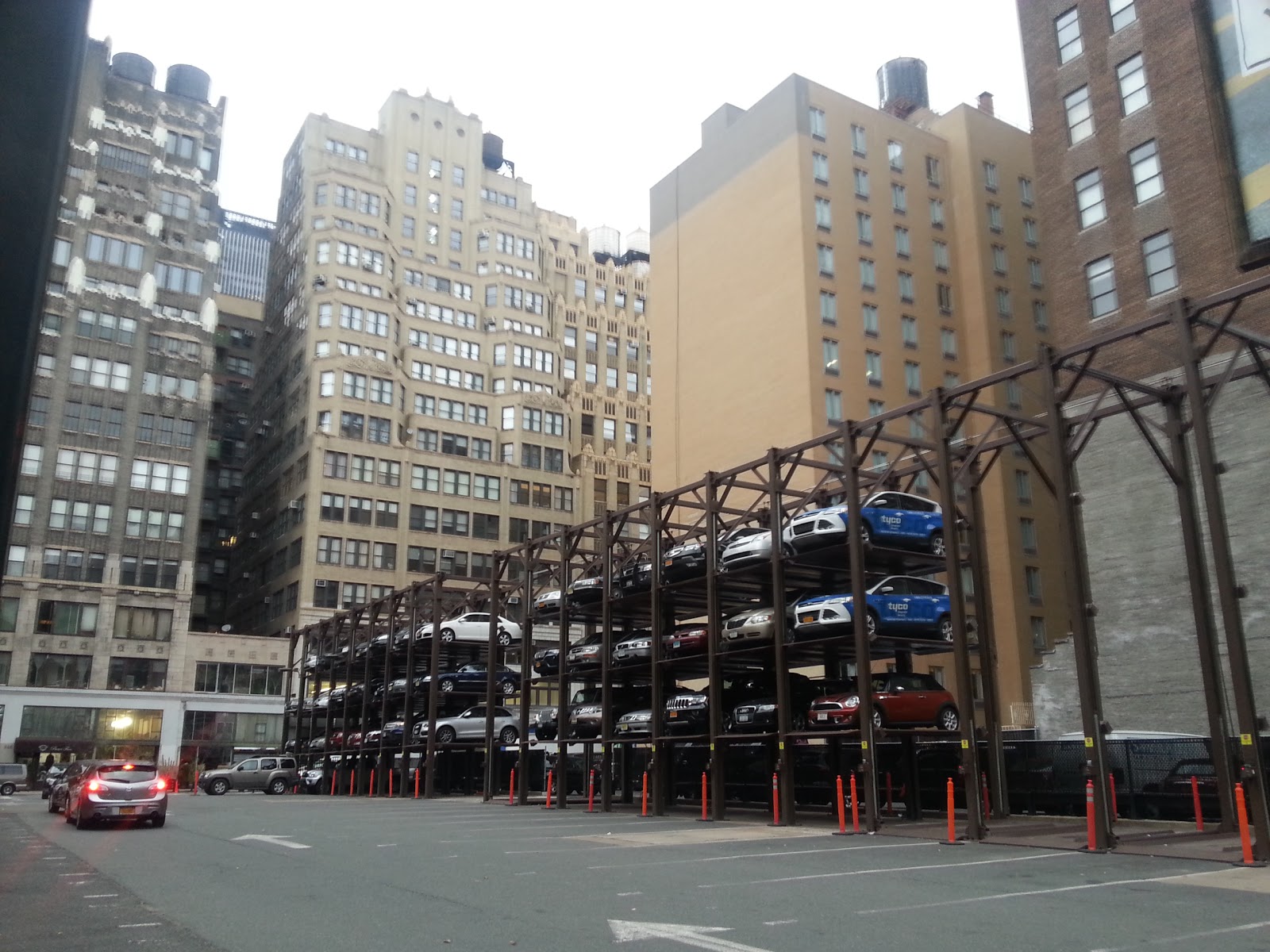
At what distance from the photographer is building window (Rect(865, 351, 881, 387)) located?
59750 mm

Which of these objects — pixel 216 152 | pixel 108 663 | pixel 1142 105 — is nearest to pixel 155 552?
pixel 108 663

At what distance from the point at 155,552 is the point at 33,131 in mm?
79403

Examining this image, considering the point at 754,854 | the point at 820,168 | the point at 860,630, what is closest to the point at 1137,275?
the point at 860,630

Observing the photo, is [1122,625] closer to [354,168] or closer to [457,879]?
[457,879]

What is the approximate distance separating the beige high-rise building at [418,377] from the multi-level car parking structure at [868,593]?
4457 centimetres

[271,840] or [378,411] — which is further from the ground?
[378,411]

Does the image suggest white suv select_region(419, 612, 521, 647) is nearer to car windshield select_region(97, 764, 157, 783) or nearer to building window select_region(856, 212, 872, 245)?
car windshield select_region(97, 764, 157, 783)

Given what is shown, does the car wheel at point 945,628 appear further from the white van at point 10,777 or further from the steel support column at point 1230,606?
the white van at point 10,777

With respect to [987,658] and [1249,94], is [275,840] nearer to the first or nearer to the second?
[987,658]

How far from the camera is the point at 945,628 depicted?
956 inches

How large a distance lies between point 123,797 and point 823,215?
48362 millimetres

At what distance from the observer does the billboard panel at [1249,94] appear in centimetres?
2128

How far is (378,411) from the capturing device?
86688 millimetres

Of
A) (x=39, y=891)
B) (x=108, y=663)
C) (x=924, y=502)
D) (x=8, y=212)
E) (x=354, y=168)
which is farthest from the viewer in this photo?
(x=354, y=168)
